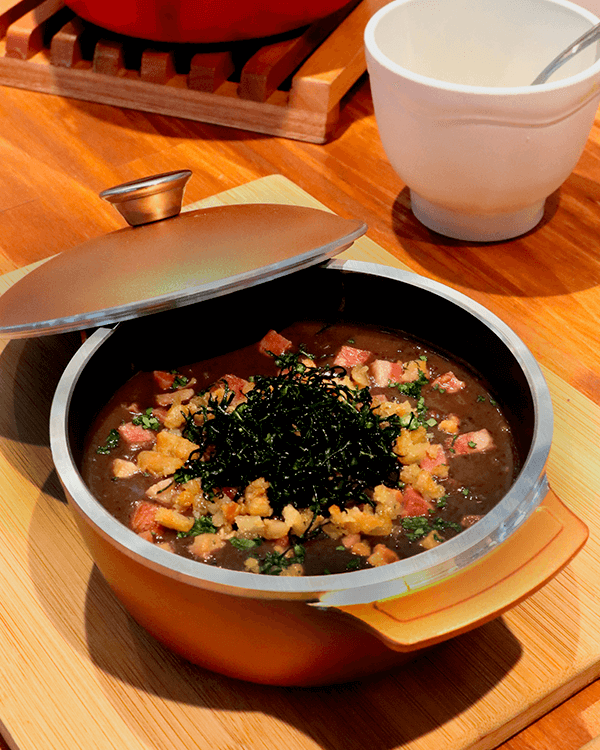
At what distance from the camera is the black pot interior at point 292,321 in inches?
45.7

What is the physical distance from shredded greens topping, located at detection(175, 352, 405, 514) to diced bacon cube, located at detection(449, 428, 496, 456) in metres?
0.09

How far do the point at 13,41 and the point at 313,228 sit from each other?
5.03ft

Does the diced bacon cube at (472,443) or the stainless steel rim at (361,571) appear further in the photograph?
the diced bacon cube at (472,443)

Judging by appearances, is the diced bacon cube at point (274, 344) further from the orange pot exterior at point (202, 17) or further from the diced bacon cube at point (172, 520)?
the orange pot exterior at point (202, 17)

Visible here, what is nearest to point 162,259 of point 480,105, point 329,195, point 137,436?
point 137,436

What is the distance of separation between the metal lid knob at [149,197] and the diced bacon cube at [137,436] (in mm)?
327

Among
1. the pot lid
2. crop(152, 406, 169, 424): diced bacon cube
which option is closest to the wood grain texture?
the pot lid

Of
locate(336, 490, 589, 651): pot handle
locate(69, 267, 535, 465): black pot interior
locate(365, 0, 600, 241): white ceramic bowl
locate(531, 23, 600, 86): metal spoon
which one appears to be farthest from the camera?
locate(531, 23, 600, 86): metal spoon

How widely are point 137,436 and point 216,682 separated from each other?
35cm

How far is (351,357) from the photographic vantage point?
49.9 inches

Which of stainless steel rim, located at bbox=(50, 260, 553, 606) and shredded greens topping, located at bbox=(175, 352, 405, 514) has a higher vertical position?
stainless steel rim, located at bbox=(50, 260, 553, 606)

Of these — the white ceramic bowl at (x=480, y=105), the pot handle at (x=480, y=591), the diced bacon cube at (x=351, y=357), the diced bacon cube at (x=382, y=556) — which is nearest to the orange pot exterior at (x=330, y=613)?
the pot handle at (x=480, y=591)

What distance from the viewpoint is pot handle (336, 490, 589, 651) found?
794 mm

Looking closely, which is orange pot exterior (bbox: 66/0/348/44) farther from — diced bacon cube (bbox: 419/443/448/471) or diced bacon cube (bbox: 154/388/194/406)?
diced bacon cube (bbox: 419/443/448/471)
